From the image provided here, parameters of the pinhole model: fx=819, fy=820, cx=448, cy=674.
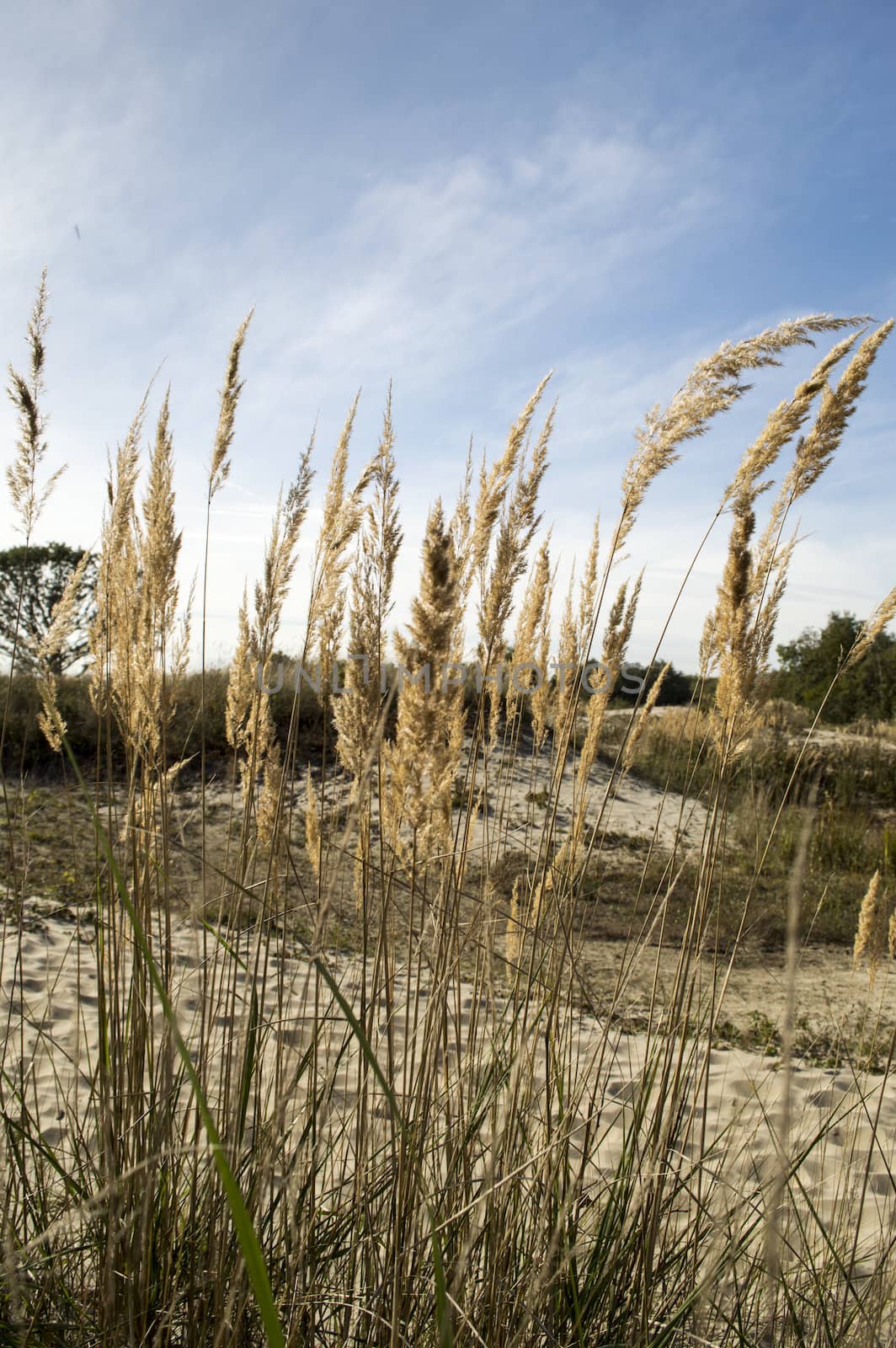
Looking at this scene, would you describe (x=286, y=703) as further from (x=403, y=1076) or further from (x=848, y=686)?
(x=848, y=686)

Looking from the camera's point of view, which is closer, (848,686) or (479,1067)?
(479,1067)

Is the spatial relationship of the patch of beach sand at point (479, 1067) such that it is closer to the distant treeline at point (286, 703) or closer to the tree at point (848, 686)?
the distant treeline at point (286, 703)

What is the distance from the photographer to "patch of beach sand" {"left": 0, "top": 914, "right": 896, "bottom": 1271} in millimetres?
1763

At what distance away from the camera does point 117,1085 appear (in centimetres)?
165

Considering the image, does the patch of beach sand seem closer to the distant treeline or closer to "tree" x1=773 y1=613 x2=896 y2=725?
the distant treeline

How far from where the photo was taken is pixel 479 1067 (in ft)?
6.18

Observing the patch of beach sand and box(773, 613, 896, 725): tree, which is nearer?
the patch of beach sand

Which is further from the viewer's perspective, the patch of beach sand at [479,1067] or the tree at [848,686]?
the tree at [848,686]

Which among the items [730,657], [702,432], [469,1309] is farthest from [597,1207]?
[702,432]

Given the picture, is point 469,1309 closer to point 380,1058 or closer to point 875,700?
point 380,1058

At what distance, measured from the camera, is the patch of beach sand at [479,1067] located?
1.76m

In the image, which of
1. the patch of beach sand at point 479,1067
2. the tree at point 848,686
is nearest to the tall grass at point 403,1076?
the patch of beach sand at point 479,1067

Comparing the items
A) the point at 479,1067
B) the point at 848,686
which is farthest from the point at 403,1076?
the point at 848,686

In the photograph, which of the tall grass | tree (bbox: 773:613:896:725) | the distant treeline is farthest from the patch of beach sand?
tree (bbox: 773:613:896:725)
